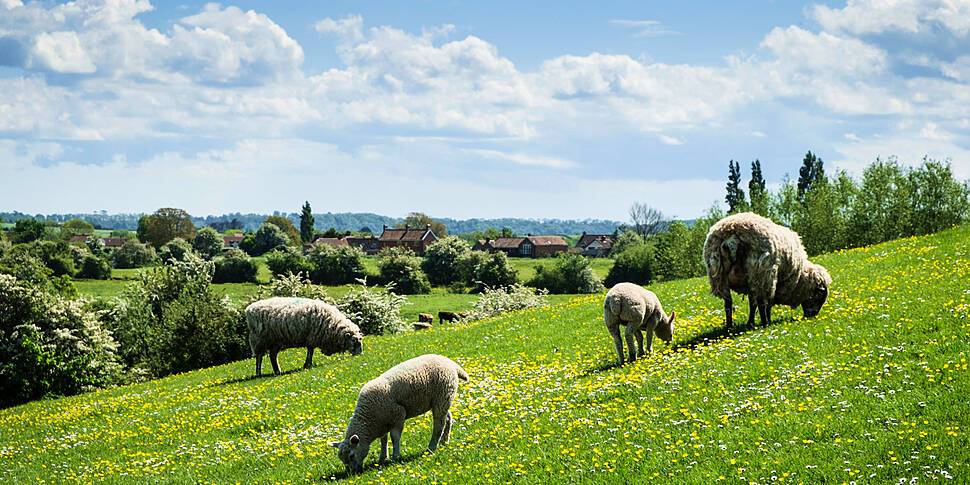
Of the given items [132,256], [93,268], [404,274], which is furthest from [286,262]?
[132,256]

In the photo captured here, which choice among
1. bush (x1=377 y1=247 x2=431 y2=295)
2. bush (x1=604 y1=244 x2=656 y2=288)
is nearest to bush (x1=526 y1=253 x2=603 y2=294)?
bush (x1=604 y1=244 x2=656 y2=288)

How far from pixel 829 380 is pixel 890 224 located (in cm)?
4685

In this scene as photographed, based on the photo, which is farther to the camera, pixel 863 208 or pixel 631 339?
pixel 863 208

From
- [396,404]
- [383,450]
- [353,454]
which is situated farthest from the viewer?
[383,450]

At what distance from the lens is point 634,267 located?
108 m

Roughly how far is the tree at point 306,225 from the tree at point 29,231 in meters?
62.3

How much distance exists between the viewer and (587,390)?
592 inches

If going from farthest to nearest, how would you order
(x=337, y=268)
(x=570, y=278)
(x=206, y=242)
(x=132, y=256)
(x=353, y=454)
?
(x=206, y=242), (x=132, y=256), (x=337, y=268), (x=570, y=278), (x=353, y=454)

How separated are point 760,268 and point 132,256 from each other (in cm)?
14426

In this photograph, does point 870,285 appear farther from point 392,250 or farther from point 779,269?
point 392,250

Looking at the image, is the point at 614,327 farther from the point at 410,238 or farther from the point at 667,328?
the point at 410,238

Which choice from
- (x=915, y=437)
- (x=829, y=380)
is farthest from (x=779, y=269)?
(x=915, y=437)

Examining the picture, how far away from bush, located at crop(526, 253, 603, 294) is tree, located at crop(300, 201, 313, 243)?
334 feet

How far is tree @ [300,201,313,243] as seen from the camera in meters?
189
